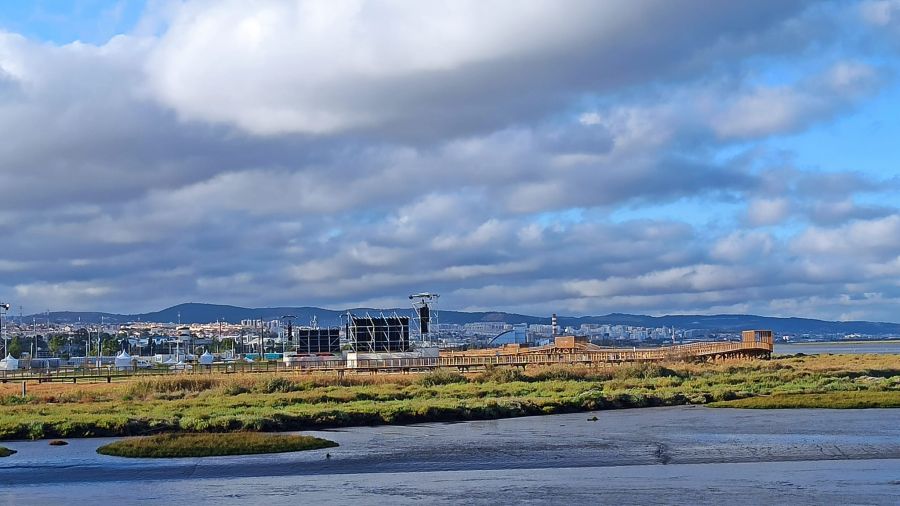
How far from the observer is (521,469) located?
2984 centimetres

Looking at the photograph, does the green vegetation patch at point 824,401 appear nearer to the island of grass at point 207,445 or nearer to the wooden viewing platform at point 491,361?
the island of grass at point 207,445

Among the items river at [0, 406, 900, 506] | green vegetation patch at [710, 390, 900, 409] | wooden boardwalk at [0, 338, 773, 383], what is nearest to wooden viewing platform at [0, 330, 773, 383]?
wooden boardwalk at [0, 338, 773, 383]

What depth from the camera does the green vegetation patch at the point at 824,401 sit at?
49.7 m

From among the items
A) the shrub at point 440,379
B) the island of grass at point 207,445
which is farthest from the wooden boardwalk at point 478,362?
the island of grass at point 207,445

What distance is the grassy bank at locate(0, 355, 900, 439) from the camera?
4309 centimetres

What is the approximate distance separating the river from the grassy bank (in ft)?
11.1

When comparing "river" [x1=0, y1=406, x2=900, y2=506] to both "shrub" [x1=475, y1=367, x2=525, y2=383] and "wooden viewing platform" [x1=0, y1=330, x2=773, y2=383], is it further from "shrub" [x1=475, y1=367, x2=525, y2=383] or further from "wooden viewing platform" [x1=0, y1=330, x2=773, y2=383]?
"wooden viewing platform" [x1=0, y1=330, x2=773, y2=383]

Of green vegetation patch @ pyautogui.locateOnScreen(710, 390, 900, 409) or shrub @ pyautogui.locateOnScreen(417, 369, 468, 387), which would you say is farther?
shrub @ pyautogui.locateOnScreen(417, 369, 468, 387)

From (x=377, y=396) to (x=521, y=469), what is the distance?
28.9m

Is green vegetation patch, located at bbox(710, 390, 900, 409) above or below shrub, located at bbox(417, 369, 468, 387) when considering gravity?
below

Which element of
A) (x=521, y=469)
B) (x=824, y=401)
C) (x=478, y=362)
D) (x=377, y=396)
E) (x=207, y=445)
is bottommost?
(x=521, y=469)

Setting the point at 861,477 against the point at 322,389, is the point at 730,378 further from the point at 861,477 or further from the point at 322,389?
the point at 861,477

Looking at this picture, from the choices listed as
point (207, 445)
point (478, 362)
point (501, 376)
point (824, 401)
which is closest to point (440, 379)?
point (501, 376)

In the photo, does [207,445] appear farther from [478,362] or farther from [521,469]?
[478,362]
